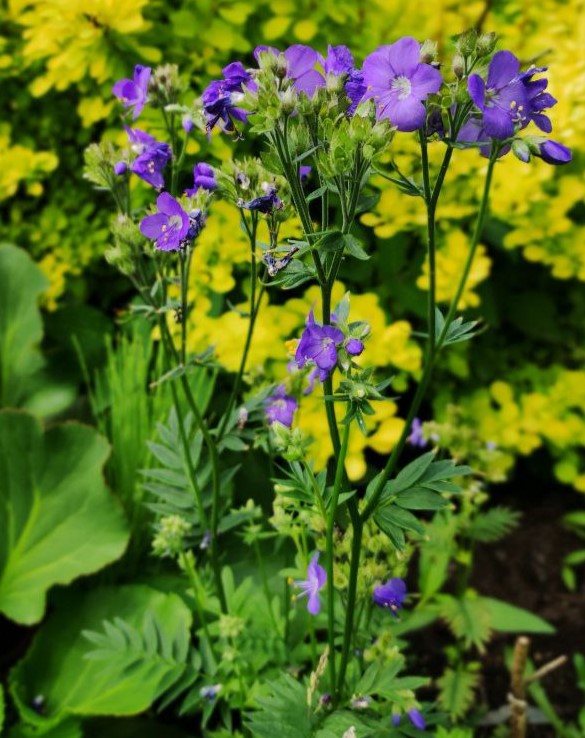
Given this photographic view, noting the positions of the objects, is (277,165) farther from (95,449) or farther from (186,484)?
(95,449)

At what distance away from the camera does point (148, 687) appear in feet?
3.91

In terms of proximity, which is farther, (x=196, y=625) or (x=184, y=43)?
(x=184, y=43)

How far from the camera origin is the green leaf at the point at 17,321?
1771mm

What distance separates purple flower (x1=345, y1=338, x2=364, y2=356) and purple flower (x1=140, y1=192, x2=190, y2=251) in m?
0.21

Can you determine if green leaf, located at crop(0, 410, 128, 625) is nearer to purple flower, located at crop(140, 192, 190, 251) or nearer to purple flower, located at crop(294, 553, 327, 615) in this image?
purple flower, located at crop(294, 553, 327, 615)

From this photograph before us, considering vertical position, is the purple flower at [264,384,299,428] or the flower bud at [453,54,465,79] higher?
the flower bud at [453,54,465,79]

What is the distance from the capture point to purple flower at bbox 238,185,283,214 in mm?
721

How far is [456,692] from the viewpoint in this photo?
127cm

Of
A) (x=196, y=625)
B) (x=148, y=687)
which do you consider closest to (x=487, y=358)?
(x=196, y=625)

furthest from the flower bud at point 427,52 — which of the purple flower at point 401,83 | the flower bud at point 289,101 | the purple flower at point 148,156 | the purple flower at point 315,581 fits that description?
the purple flower at point 315,581

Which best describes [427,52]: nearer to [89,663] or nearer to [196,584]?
[196,584]

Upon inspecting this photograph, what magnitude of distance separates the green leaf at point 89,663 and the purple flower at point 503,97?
32.6 inches

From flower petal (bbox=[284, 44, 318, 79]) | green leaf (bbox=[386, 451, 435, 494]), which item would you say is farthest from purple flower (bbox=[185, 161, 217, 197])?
green leaf (bbox=[386, 451, 435, 494])

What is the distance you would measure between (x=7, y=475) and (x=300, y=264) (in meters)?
1.02
